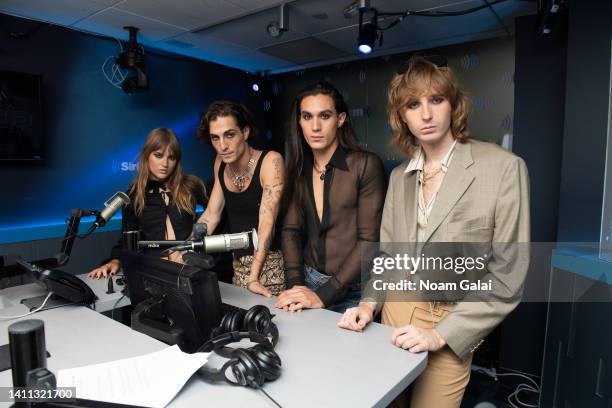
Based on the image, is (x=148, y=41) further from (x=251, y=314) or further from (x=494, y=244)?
(x=494, y=244)

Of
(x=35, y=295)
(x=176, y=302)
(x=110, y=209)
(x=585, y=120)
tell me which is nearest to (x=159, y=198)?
(x=110, y=209)

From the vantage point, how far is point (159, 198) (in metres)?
2.64

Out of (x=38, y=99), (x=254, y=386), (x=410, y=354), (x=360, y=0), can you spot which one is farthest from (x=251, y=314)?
(x=38, y=99)

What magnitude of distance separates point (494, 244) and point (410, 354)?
0.45 metres

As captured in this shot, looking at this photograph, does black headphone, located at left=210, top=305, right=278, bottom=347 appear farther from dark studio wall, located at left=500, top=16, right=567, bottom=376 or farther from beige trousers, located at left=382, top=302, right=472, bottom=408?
dark studio wall, located at left=500, top=16, right=567, bottom=376

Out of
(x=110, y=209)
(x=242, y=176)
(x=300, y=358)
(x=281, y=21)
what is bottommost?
(x=300, y=358)

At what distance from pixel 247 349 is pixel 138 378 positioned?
29 centimetres

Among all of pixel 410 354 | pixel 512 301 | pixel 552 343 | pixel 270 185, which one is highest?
pixel 270 185

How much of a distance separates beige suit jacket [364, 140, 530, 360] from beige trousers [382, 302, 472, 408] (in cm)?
6

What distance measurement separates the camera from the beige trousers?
137cm

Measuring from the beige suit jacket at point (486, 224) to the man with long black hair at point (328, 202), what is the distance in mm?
458

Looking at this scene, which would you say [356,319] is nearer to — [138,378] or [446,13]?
[138,378]

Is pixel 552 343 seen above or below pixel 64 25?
below

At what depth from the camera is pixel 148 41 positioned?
14.1ft
